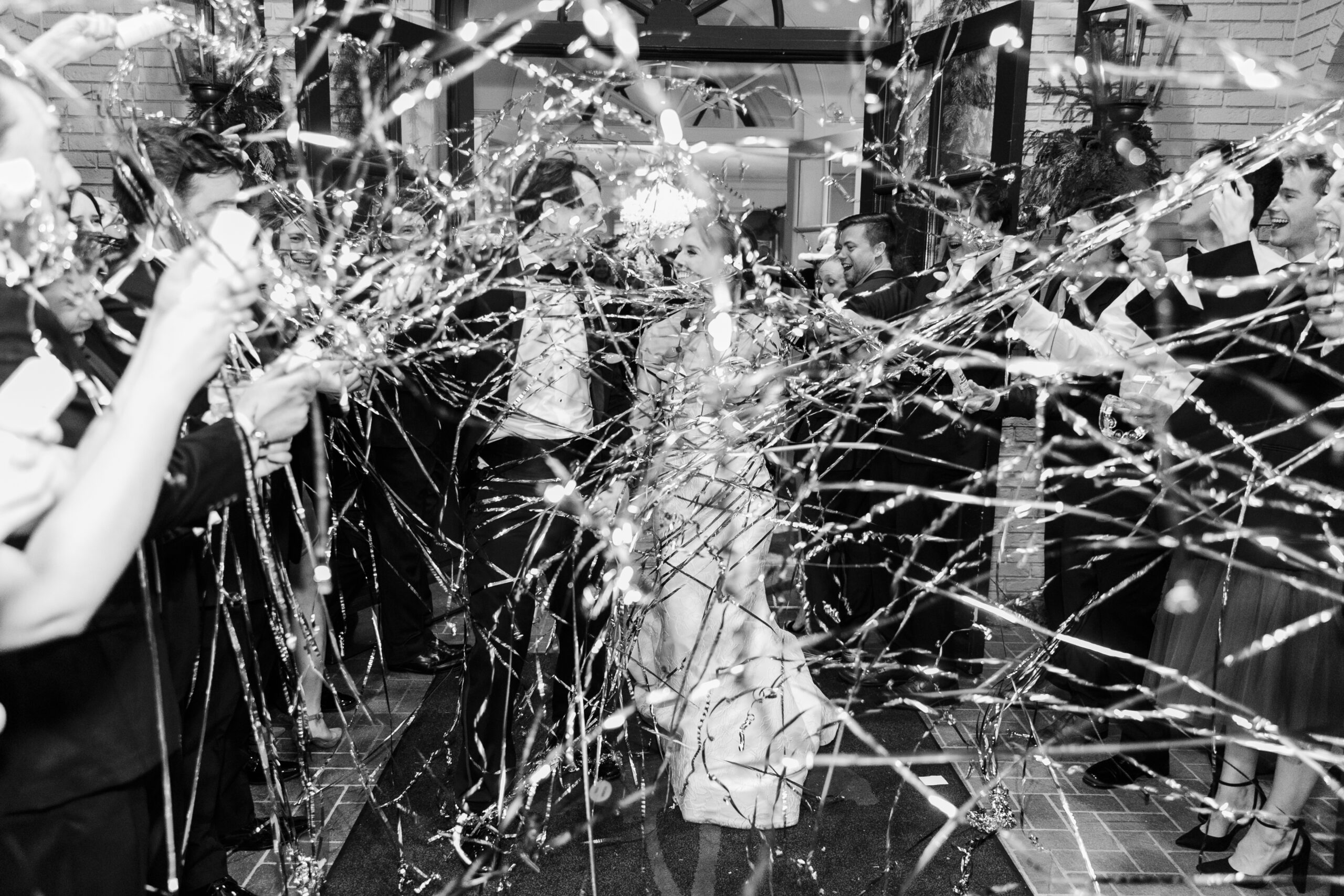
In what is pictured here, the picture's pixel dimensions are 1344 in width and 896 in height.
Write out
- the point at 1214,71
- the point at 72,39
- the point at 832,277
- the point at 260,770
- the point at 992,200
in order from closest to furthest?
the point at 72,39, the point at 260,770, the point at 992,200, the point at 832,277, the point at 1214,71

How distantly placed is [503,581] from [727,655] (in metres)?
0.72

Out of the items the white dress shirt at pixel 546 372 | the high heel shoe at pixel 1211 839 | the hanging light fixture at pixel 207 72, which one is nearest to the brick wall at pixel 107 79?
the hanging light fixture at pixel 207 72

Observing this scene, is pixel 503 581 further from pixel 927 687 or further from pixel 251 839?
pixel 927 687

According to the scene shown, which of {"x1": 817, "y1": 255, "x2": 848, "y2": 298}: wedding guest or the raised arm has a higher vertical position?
the raised arm

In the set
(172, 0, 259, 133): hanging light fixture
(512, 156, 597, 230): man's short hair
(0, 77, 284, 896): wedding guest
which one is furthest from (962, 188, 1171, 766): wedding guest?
(172, 0, 259, 133): hanging light fixture

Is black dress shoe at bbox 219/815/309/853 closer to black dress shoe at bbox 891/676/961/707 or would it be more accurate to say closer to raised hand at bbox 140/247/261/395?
raised hand at bbox 140/247/261/395

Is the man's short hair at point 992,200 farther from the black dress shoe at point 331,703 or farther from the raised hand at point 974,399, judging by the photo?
the black dress shoe at point 331,703

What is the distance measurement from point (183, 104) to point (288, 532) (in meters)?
3.48

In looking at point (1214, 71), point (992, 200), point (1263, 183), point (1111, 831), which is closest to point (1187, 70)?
point (1214, 71)

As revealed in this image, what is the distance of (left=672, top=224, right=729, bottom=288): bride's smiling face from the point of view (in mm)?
3121

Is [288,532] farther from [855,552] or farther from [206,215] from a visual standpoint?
[855,552]

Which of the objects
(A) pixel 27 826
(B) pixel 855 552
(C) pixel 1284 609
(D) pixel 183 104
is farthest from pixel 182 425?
(D) pixel 183 104

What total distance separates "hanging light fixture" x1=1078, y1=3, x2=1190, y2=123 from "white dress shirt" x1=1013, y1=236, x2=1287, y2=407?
6.15 ft

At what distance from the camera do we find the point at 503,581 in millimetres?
2836
